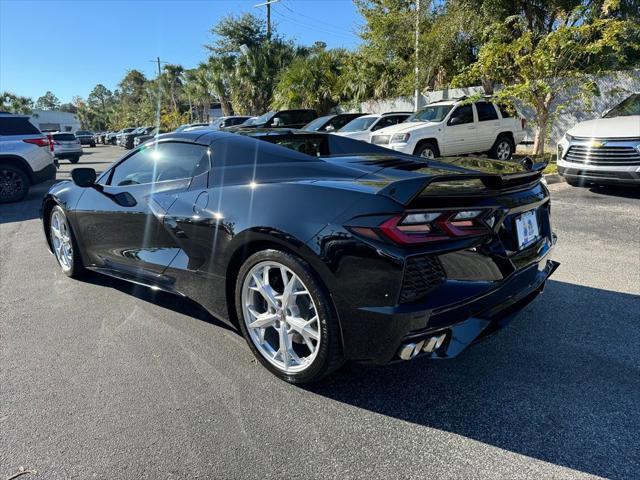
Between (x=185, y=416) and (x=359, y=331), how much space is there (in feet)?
3.42

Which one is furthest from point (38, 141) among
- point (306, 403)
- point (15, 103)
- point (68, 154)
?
point (15, 103)

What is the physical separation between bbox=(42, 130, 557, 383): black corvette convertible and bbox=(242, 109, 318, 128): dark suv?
13.9m

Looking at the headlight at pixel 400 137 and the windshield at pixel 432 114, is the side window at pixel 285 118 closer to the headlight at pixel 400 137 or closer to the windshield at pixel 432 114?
the windshield at pixel 432 114

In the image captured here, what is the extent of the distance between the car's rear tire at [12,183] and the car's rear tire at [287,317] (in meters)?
9.52

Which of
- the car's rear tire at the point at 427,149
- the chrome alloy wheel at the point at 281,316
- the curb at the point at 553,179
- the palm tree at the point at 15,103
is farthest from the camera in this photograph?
the palm tree at the point at 15,103

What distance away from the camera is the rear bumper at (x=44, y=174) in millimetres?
10230

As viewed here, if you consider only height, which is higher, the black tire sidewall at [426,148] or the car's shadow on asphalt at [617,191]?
the black tire sidewall at [426,148]

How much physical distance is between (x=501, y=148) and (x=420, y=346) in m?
12.0

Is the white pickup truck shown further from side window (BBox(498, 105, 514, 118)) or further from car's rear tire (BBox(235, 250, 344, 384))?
car's rear tire (BBox(235, 250, 344, 384))

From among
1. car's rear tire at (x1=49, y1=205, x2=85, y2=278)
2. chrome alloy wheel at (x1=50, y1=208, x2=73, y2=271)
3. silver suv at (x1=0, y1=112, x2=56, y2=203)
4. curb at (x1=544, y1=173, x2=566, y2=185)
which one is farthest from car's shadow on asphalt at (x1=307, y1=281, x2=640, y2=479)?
silver suv at (x1=0, y1=112, x2=56, y2=203)

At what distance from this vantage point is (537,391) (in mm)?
2529

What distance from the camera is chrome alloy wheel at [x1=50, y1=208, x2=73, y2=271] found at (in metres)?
4.51

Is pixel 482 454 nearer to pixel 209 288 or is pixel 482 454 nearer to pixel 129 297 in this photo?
pixel 209 288

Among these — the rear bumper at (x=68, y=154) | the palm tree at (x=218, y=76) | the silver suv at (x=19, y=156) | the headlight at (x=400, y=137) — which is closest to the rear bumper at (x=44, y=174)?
the silver suv at (x=19, y=156)
